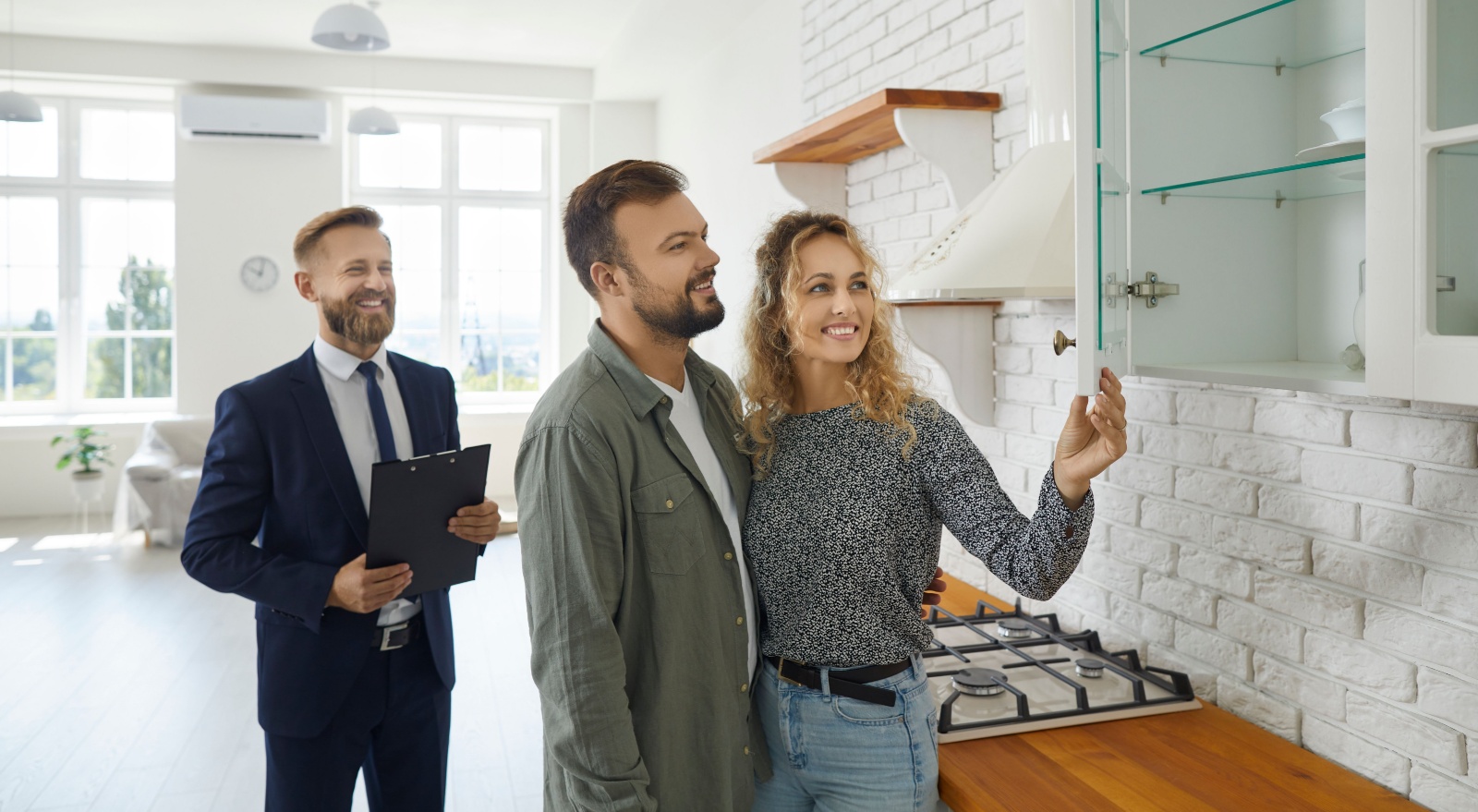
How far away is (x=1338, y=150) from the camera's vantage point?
49.6 inches

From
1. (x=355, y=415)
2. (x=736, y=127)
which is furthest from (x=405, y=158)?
(x=355, y=415)

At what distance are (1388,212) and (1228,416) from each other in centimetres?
68

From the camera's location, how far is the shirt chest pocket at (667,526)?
1417mm

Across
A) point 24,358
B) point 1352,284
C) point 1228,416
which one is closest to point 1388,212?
point 1352,284

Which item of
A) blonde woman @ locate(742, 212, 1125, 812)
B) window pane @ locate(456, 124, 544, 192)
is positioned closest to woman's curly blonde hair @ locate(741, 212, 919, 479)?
blonde woman @ locate(742, 212, 1125, 812)

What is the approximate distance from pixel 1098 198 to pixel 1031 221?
40 centimetres

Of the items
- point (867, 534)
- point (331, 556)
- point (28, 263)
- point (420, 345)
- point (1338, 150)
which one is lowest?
point (331, 556)

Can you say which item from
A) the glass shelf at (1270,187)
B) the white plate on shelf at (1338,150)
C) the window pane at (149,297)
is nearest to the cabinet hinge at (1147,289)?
the glass shelf at (1270,187)

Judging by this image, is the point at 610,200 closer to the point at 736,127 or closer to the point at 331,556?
the point at 331,556

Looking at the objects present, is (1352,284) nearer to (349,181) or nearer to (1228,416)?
(1228,416)

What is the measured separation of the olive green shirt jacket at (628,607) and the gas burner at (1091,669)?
714 mm

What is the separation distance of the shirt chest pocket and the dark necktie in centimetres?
81

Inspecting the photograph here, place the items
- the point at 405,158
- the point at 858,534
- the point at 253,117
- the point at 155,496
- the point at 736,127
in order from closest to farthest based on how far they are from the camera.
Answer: the point at 858,534 → the point at 736,127 → the point at 155,496 → the point at 253,117 → the point at 405,158

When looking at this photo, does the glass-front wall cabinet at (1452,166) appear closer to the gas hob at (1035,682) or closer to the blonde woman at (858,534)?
the blonde woman at (858,534)
